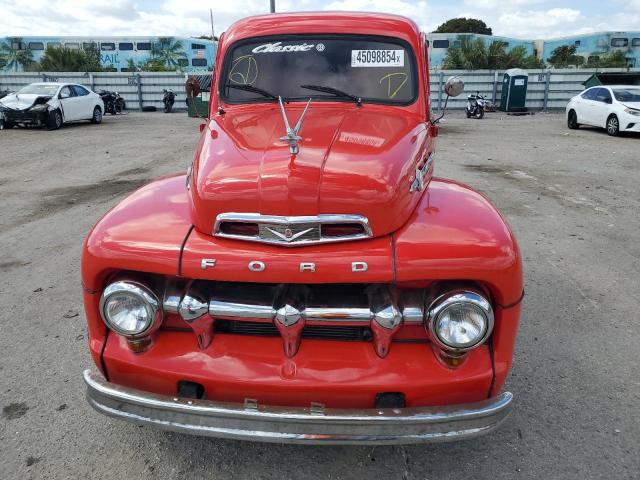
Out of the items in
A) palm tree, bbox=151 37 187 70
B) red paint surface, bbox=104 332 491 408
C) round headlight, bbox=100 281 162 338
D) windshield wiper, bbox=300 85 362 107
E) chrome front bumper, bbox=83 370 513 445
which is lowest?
chrome front bumper, bbox=83 370 513 445

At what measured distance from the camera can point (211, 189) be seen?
86.8 inches

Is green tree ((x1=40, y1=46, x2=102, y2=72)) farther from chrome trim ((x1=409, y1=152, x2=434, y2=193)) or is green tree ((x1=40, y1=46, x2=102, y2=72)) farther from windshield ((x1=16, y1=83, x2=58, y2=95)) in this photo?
chrome trim ((x1=409, y1=152, x2=434, y2=193))

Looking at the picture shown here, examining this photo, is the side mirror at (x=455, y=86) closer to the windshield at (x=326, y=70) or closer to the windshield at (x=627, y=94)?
the windshield at (x=326, y=70)

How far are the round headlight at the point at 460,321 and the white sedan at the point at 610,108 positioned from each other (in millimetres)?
15460

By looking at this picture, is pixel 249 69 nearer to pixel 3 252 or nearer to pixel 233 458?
pixel 233 458

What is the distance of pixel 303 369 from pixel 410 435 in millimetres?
480

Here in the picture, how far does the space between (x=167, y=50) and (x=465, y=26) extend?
4450cm

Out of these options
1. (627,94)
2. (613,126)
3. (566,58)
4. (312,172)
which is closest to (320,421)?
(312,172)

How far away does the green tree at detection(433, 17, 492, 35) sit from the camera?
76.9 metres

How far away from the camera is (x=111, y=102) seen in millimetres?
24938

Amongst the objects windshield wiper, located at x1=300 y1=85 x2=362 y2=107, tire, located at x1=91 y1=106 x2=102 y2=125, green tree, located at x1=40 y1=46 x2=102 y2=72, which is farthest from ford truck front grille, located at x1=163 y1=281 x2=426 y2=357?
green tree, located at x1=40 y1=46 x2=102 y2=72

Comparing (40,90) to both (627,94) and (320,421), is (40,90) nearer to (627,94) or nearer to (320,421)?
(627,94)

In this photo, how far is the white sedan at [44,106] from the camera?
16.4 m

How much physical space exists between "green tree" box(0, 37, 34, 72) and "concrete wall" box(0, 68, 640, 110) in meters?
26.8
